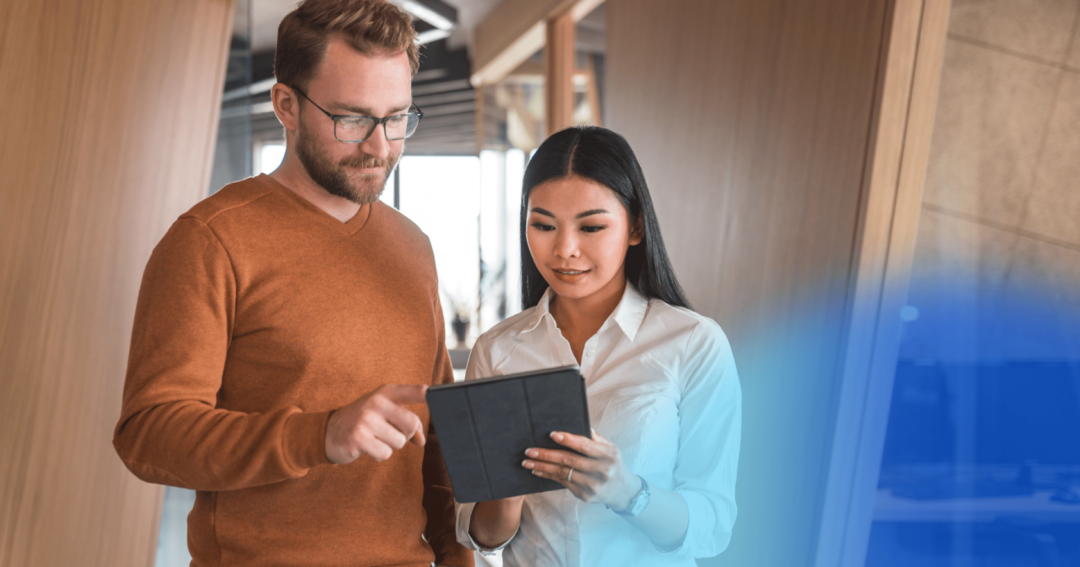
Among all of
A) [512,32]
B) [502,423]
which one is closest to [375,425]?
[502,423]

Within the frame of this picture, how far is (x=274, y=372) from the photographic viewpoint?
53.9 inches

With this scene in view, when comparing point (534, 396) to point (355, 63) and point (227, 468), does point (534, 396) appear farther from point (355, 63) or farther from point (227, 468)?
point (355, 63)

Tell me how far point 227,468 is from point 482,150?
7648 mm

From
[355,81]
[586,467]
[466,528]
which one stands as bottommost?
[466,528]

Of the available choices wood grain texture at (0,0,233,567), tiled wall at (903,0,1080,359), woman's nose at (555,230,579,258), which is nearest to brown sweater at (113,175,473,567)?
woman's nose at (555,230,579,258)

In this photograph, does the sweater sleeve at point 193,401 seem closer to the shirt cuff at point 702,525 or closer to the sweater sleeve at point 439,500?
the sweater sleeve at point 439,500

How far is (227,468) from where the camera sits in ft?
3.77

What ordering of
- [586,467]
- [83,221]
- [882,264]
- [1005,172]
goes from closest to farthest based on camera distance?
[586,467] → [1005,172] → [882,264] → [83,221]

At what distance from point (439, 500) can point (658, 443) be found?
1.71ft

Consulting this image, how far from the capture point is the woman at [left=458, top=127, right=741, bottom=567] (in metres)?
1.38

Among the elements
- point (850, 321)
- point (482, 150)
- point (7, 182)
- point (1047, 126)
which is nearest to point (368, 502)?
point (7, 182)

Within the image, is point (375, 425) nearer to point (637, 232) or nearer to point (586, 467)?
point (586, 467)

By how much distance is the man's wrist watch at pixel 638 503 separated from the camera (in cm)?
128

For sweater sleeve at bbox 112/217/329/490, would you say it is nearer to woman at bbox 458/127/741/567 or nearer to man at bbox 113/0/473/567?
man at bbox 113/0/473/567
